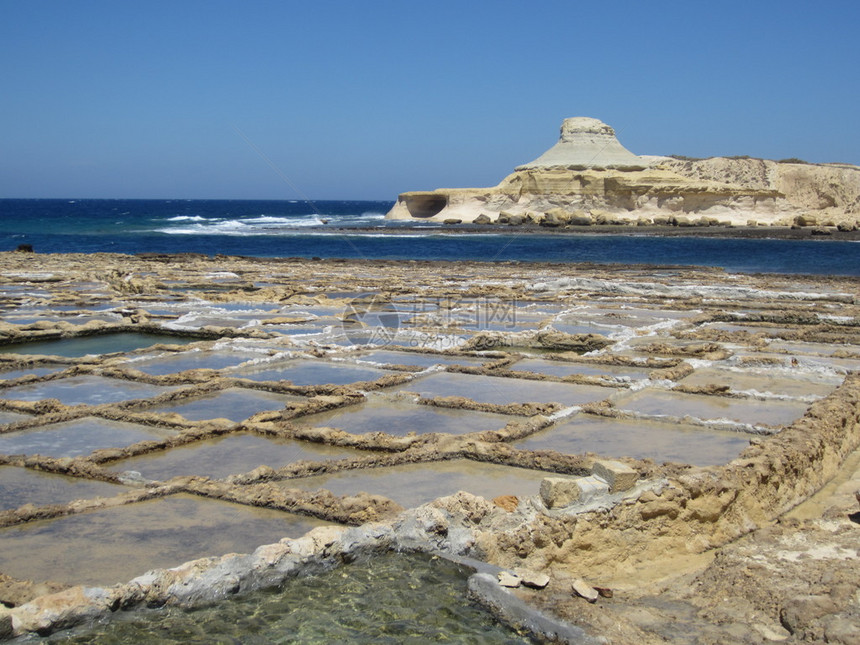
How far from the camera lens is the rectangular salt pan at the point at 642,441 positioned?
5.57 m

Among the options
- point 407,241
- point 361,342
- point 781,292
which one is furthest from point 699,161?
point 361,342

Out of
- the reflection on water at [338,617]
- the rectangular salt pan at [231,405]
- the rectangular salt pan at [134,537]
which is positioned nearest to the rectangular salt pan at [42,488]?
the rectangular salt pan at [134,537]

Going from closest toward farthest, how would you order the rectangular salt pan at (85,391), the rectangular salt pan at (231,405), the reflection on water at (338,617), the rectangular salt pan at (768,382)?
the reflection on water at (338,617), the rectangular salt pan at (231,405), the rectangular salt pan at (85,391), the rectangular salt pan at (768,382)

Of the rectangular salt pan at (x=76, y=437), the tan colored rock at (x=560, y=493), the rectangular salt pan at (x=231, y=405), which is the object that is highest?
the tan colored rock at (x=560, y=493)

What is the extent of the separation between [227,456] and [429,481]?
1.48 meters

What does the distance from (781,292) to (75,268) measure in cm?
1804

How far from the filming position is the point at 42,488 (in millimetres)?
4957

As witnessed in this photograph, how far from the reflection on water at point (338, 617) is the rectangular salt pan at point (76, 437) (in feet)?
8.91

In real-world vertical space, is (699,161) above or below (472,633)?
above

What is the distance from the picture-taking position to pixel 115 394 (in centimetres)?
742

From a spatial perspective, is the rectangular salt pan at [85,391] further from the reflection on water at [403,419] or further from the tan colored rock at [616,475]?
the tan colored rock at [616,475]

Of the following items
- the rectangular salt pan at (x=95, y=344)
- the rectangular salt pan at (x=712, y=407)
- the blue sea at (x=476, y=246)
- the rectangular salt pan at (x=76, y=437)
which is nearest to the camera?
the rectangular salt pan at (x=76, y=437)

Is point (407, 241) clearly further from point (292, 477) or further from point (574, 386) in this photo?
point (292, 477)

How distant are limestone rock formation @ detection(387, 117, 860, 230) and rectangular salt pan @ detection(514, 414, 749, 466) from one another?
162ft
